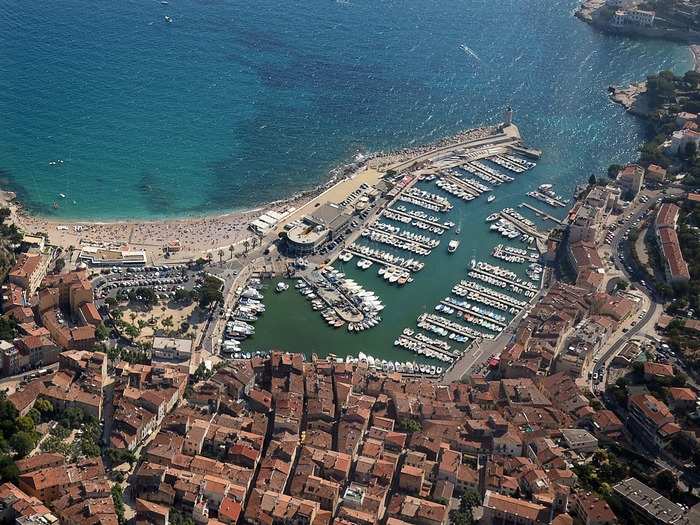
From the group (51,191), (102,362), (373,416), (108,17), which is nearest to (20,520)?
(102,362)

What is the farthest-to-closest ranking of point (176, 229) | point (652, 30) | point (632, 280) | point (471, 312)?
point (652, 30)
point (176, 229)
point (632, 280)
point (471, 312)

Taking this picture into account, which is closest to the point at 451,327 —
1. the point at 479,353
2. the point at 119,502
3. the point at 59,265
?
the point at 479,353

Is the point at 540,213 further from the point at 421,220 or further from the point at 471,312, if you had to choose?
the point at 471,312

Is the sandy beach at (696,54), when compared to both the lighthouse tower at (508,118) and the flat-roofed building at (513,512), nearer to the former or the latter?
the lighthouse tower at (508,118)

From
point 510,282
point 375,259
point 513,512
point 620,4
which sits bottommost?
point 513,512

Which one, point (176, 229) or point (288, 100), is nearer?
point (176, 229)

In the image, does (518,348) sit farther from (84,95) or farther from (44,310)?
(84,95)
